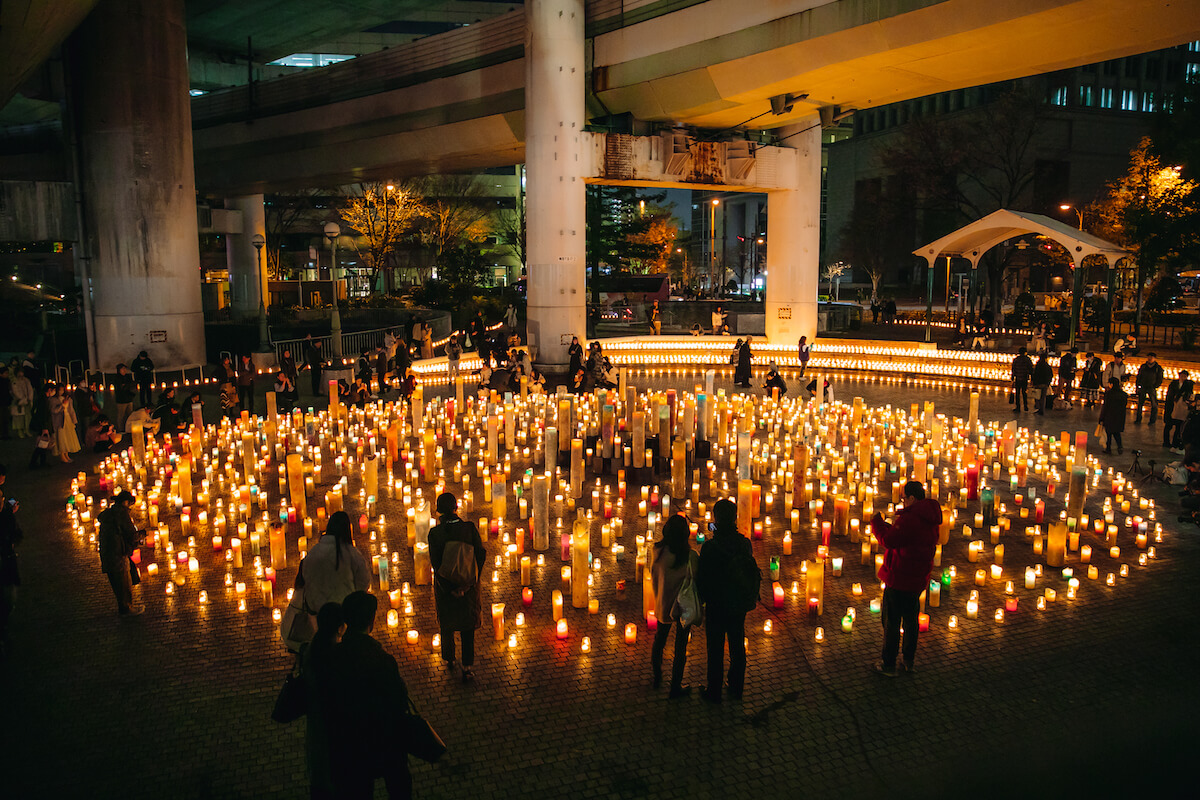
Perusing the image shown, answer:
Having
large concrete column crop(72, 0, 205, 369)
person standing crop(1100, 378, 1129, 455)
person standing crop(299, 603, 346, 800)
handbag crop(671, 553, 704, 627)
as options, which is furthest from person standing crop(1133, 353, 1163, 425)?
large concrete column crop(72, 0, 205, 369)

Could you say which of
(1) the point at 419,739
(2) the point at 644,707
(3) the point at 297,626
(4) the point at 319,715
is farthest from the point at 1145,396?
(4) the point at 319,715

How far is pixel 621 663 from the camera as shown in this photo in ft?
25.3

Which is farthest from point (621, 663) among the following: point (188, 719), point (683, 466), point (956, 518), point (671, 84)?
point (671, 84)

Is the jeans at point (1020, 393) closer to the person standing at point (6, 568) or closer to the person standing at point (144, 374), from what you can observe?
the person standing at point (6, 568)

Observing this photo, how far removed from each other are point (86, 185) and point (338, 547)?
2351 cm

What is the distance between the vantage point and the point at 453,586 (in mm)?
7152

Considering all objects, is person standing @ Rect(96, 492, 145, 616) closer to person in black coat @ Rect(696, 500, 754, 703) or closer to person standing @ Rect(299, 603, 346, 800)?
person standing @ Rect(299, 603, 346, 800)

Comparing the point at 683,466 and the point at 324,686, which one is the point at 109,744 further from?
the point at 683,466

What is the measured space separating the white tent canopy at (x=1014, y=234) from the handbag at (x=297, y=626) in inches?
987

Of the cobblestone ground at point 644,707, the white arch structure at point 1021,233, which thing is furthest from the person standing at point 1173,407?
the white arch structure at point 1021,233

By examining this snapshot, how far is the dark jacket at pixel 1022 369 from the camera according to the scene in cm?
2000

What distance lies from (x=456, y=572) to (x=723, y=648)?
7.29ft

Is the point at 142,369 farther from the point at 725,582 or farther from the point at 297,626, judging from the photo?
the point at 725,582

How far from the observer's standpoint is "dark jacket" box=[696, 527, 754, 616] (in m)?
6.66
